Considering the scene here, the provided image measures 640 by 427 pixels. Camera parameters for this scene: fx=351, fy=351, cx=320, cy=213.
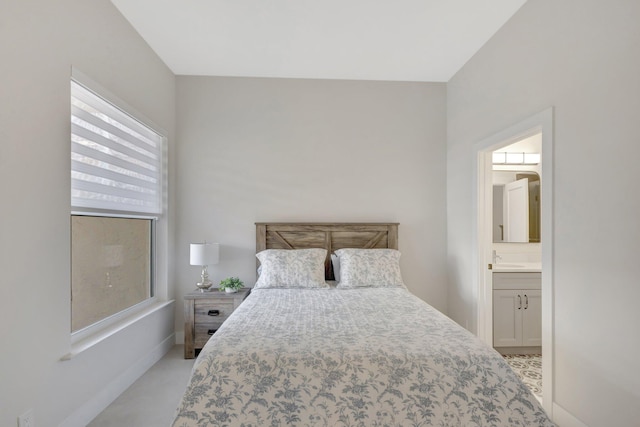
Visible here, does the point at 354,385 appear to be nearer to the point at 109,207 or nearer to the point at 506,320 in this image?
the point at 109,207

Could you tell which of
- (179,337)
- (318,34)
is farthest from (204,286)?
(318,34)

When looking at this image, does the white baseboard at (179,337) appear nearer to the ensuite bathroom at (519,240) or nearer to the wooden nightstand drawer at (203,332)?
the wooden nightstand drawer at (203,332)

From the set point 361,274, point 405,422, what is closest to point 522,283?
point 361,274

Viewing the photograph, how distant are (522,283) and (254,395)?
2.87 m

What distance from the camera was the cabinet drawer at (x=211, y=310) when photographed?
338 cm

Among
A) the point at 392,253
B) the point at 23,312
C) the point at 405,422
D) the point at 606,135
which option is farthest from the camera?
the point at 392,253

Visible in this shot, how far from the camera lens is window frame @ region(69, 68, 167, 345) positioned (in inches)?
90.0

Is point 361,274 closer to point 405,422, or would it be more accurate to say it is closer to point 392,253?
point 392,253

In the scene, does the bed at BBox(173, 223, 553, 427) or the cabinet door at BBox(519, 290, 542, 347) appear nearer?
the bed at BBox(173, 223, 553, 427)

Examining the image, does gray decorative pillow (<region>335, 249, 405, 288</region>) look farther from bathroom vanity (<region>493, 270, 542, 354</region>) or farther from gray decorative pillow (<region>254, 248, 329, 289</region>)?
bathroom vanity (<region>493, 270, 542, 354</region>)

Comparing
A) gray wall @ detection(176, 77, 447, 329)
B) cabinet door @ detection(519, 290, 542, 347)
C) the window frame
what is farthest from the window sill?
cabinet door @ detection(519, 290, 542, 347)

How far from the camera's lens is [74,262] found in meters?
2.29

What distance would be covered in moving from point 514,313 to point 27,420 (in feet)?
12.2

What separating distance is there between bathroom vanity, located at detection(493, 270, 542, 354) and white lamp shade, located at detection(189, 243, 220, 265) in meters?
2.74
